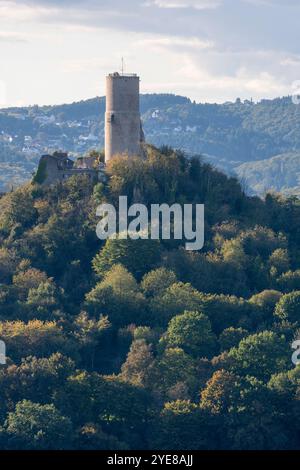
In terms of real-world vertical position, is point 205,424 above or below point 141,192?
below

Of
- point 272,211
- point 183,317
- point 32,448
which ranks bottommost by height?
point 32,448

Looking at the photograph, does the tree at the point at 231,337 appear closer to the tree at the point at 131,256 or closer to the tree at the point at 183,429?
the tree at the point at 131,256

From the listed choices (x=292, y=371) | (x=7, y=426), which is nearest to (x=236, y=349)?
(x=292, y=371)

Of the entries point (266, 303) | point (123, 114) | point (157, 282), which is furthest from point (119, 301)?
point (123, 114)

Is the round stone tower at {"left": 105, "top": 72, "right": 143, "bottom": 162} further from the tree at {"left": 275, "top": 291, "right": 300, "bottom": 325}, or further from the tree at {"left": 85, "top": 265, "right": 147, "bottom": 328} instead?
the tree at {"left": 275, "top": 291, "right": 300, "bottom": 325}

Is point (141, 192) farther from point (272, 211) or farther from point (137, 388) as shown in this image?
point (137, 388)

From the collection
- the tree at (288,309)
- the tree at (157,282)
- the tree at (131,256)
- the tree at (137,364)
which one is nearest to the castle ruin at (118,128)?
the tree at (131,256)

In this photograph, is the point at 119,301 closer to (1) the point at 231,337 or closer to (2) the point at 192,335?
(2) the point at 192,335
